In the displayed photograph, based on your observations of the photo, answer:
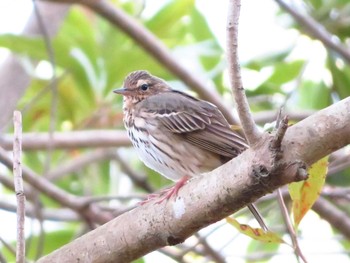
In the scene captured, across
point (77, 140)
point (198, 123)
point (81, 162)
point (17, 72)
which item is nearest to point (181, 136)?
point (198, 123)

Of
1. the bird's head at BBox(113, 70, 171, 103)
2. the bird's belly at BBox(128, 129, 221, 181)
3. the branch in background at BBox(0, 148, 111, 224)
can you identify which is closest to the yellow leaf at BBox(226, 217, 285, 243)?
the bird's belly at BBox(128, 129, 221, 181)

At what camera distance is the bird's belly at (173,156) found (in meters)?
5.13

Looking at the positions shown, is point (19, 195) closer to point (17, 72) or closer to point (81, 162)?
point (17, 72)

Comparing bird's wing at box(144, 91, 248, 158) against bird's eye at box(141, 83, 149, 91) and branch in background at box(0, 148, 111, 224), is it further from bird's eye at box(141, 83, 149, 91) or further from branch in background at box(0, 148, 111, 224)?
branch in background at box(0, 148, 111, 224)

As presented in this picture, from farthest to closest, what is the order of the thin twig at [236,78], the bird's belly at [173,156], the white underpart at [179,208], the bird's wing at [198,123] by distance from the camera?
1. the bird's belly at [173,156]
2. the bird's wing at [198,123]
3. the white underpart at [179,208]
4. the thin twig at [236,78]

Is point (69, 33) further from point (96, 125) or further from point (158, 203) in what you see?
point (158, 203)

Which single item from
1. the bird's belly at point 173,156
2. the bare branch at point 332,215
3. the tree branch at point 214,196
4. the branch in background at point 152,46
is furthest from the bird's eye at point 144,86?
the tree branch at point 214,196

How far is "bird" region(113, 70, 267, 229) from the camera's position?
16.6ft

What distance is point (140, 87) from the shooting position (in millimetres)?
6082

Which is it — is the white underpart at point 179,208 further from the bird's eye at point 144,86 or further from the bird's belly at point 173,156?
the bird's eye at point 144,86

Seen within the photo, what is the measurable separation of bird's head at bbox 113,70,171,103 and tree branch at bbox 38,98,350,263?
2128 mm

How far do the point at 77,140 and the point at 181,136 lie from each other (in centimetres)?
122

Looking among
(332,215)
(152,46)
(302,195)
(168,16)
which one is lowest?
(302,195)

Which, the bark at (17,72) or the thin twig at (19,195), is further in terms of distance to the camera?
the bark at (17,72)
